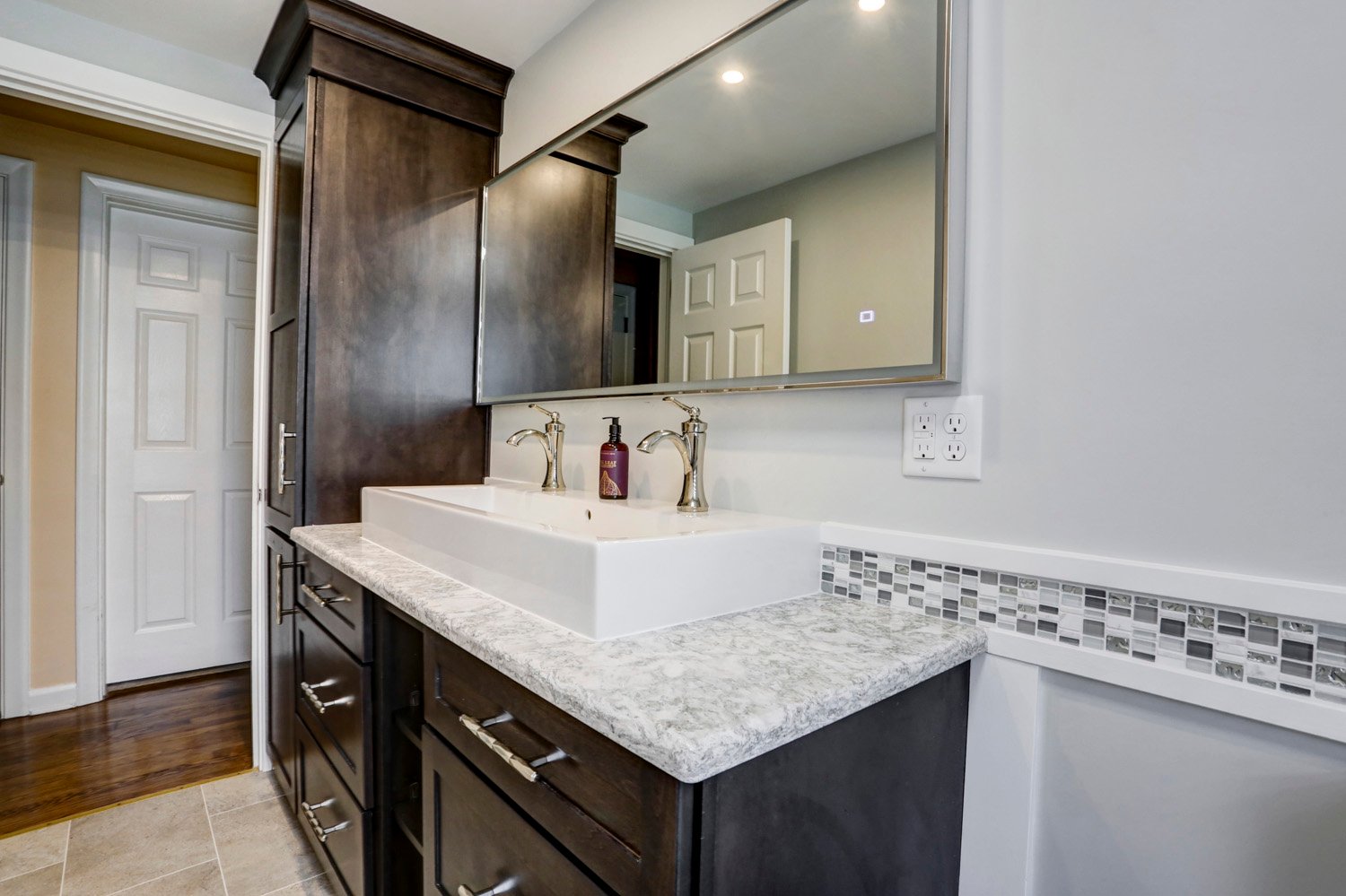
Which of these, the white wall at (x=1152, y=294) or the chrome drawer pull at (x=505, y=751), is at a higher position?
the white wall at (x=1152, y=294)

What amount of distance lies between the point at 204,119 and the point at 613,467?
173 cm

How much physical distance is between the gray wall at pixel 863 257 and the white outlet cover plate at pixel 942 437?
0.23 feet

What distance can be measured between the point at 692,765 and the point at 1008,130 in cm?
90

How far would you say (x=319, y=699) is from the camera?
149cm

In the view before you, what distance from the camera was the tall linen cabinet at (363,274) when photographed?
5.90 feet

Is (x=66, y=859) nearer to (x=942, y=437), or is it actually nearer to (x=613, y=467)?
(x=613, y=467)

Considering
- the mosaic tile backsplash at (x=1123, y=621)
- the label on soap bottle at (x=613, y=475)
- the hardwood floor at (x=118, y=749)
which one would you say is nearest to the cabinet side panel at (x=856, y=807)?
the mosaic tile backsplash at (x=1123, y=621)

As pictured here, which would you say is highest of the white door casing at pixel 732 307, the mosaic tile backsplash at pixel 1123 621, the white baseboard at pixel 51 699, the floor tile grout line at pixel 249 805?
the white door casing at pixel 732 307

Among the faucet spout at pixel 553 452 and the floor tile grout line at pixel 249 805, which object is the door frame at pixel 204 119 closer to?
the floor tile grout line at pixel 249 805

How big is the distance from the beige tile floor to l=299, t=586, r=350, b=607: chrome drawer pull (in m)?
0.72

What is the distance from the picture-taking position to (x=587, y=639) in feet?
2.65

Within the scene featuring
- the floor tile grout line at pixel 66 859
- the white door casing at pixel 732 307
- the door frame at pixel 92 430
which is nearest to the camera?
the white door casing at pixel 732 307

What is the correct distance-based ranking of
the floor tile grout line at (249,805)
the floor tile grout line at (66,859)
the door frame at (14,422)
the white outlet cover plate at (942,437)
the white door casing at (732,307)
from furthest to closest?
the door frame at (14,422) < the floor tile grout line at (249,805) < the floor tile grout line at (66,859) < the white door casing at (732,307) < the white outlet cover plate at (942,437)

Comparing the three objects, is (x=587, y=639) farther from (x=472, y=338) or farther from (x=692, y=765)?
(x=472, y=338)
